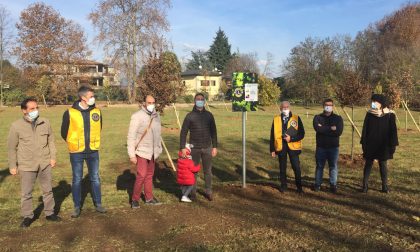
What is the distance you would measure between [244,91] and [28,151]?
13.8ft

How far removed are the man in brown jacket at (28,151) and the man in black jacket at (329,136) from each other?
16.5 ft

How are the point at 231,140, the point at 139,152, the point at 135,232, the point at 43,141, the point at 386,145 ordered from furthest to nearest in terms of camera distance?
Result: the point at 231,140 < the point at 386,145 < the point at 139,152 < the point at 43,141 < the point at 135,232

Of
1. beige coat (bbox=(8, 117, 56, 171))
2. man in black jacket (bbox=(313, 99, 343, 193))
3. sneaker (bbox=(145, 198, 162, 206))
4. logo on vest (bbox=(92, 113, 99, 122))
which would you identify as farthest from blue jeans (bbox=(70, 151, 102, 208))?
man in black jacket (bbox=(313, 99, 343, 193))

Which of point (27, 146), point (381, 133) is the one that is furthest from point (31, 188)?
point (381, 133)

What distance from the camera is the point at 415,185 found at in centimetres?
838

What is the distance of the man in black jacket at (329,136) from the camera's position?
7.51 meters

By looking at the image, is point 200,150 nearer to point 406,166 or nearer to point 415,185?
point 415,185

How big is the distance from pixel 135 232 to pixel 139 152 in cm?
163

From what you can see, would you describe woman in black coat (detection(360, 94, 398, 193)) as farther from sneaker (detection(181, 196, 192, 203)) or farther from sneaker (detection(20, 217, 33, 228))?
sneaker (detection(20, 217, 33, 228))

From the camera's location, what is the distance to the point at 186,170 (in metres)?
7.12

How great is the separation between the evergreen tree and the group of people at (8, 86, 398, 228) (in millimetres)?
81205

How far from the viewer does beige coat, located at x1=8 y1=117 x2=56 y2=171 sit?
5.86 m

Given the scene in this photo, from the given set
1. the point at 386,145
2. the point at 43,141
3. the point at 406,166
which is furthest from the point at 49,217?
A: the point at 406,166

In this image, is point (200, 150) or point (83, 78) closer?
point (200, 150)
